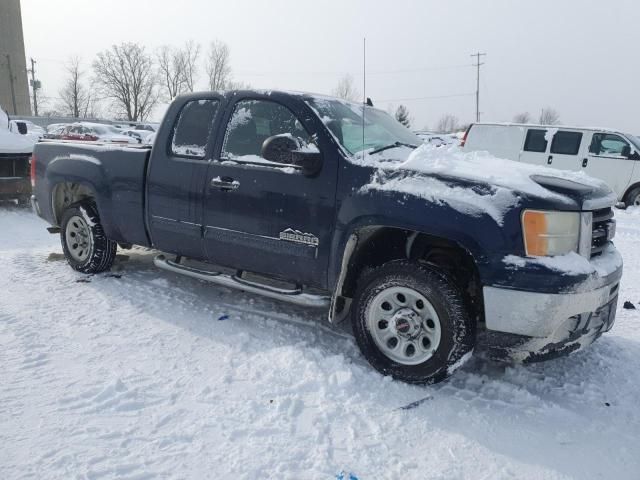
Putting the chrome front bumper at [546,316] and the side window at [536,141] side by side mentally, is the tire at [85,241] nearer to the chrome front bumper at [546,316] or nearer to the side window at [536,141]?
the chrome front bumper at [546,316]

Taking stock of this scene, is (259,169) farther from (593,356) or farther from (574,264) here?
(593,356)

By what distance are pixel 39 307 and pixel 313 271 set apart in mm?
2419

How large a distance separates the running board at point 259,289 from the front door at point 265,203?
107 millimetres

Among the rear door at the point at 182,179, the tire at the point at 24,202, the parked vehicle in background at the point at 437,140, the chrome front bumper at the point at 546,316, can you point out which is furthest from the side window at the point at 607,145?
the tire at the point at 24,202

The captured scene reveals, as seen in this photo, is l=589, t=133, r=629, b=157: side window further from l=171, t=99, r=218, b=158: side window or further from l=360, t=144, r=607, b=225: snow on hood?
l=171, t=99, r=218, b=158: side window

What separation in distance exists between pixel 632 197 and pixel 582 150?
5.01 feet

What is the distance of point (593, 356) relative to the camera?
3752 mm

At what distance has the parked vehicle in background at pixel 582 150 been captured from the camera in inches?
458

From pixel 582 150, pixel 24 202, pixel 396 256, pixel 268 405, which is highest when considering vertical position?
pixel 582 150

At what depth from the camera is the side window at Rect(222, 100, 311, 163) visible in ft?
12.6

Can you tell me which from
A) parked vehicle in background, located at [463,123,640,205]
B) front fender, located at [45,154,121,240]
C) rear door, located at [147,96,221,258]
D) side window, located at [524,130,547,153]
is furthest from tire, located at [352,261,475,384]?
side window, located at [524,130,547,153]

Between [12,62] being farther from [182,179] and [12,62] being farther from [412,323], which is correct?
[412,323]

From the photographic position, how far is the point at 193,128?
437cm

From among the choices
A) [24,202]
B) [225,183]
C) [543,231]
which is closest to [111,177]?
[225,183]
